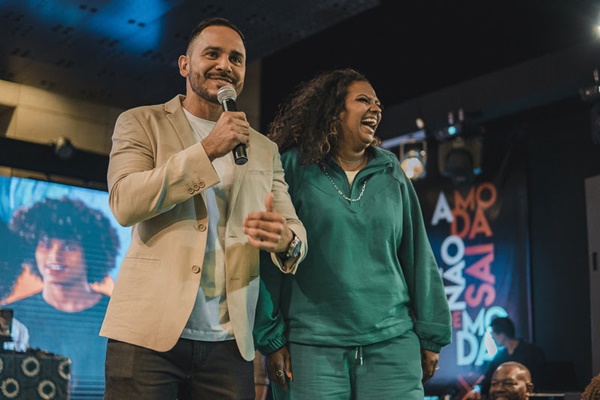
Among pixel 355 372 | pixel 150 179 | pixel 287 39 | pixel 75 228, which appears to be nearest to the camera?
pixel 150 179

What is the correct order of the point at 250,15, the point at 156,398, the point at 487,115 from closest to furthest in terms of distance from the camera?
the point at 156,398 → the point at 250,15 → the point at 487,115

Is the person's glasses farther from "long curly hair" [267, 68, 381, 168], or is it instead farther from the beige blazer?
the beige blazer

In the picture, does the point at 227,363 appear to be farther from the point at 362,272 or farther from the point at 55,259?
the point at 55,259

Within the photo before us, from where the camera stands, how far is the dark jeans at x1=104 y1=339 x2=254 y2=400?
6.41 feet

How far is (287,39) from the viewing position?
6391mm

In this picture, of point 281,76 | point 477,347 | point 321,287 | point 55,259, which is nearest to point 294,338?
point 321,287

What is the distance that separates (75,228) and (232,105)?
19.6 ft

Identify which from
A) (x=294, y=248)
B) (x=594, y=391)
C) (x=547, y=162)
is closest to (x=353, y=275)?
(x=294, y=248)

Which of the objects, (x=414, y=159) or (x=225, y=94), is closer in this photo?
(x=225, y=94)

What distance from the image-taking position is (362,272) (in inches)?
100

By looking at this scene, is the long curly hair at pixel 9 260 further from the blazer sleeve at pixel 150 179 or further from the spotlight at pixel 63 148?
the blazer sleeve at pixel 150 179

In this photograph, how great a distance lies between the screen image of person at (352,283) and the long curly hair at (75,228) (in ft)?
→ 17.3

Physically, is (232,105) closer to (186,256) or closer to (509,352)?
(186,256)

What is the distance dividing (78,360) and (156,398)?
19.9ft
